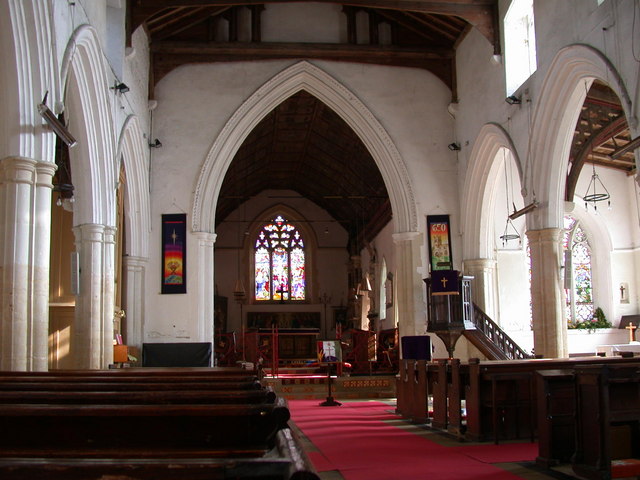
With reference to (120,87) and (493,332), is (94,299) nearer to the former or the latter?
(120,87)

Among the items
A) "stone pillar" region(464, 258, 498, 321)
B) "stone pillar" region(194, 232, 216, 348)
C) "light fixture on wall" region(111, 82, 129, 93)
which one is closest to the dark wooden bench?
"light fixture on wall" region(111, 82, 129, 93)

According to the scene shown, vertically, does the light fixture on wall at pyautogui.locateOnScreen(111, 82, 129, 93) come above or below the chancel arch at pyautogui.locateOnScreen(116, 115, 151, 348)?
above

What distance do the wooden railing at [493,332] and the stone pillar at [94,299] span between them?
615 cm

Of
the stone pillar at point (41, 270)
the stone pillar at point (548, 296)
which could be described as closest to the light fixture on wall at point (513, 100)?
the stone pillar at point (548, 296)

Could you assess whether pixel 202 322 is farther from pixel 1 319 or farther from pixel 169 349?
pixel 1 319

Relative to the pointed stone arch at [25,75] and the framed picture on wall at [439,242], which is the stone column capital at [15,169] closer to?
the pointed stone arch at [25,75]

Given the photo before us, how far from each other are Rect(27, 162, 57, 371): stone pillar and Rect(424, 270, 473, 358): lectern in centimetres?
693

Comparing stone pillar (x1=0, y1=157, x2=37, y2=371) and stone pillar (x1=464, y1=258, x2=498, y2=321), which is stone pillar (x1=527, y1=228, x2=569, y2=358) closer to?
stone pillar (x1=464, y1=258, x2=498, y2=321)

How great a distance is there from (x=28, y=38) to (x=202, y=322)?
748 cm

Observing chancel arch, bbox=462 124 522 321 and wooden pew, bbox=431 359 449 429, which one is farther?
chancel arch, bbox=462 124 522 321

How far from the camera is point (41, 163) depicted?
7.69 metres

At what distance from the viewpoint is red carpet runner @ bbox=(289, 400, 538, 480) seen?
502 centimetres

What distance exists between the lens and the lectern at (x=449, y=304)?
12.5 metres

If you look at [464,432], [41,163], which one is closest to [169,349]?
[41,163]
